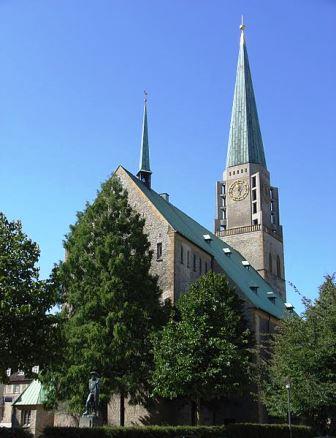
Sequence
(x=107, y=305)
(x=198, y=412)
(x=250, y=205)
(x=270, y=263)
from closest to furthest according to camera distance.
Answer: (x=107, y=305) → (x=198, y=412) → (x=270, y=263) → (x=250, y=205)

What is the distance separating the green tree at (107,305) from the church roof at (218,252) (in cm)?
694

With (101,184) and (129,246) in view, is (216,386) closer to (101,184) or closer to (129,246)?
(129,246)

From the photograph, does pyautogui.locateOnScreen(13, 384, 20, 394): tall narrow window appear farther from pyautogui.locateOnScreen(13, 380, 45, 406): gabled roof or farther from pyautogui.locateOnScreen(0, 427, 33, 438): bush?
pyautogui.locateOnScreen(0, 427, 33, 438): bush

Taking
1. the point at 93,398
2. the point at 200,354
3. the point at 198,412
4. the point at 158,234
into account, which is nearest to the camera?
the point at 93,398

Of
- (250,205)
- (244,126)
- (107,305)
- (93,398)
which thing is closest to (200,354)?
(107,305)

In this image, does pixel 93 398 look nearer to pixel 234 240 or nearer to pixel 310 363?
pixel 310 363

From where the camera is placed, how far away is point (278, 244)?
227 feet

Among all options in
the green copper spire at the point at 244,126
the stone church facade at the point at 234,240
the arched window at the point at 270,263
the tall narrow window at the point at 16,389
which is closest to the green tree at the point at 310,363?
the stone church facade at the point at 234,240

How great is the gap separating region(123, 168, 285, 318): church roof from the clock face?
11.7 m

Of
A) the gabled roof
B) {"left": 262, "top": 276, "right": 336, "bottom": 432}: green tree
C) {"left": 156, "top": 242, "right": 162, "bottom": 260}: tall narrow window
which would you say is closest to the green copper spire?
{"left": 156, "top": 242, "right": 162, "bottom": 260}: tall narrow window

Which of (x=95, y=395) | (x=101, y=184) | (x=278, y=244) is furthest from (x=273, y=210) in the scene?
(x=95, y=395)

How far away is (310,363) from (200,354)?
20.4ft

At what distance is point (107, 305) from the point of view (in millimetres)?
32719

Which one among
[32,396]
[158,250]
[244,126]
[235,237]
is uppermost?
[244,126]
